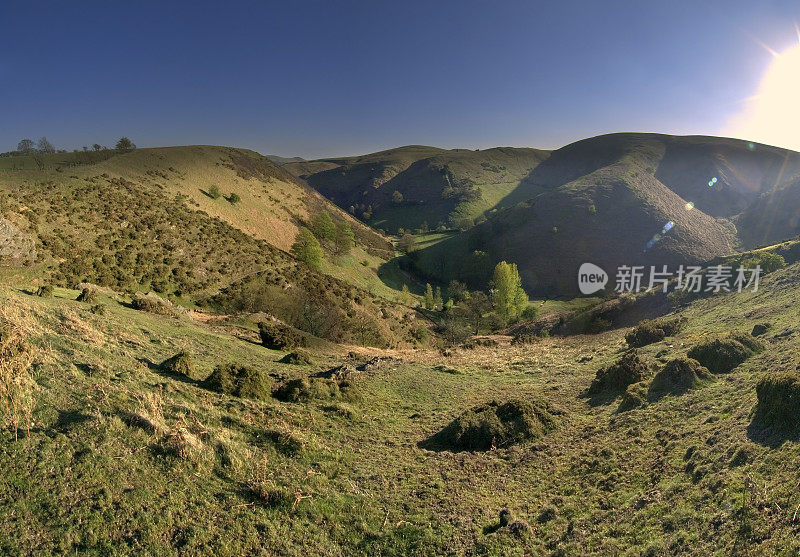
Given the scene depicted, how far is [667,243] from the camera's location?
298 ft

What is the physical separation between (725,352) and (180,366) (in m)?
25.3

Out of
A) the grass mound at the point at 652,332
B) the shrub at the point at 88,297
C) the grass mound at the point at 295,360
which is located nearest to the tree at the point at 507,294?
the grass mound at the point at 652,332

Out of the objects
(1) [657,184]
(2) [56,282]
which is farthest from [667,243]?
(2) [56,282]

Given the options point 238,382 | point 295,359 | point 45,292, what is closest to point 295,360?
point 295,359

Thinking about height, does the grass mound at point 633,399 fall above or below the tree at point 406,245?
below

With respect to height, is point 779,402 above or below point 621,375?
above

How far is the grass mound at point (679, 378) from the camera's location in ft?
52.9

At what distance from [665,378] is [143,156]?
306ft

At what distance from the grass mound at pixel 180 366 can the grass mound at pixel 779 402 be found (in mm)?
20633

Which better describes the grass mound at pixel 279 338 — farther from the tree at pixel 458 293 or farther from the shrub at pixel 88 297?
the tree at pixel 458 293

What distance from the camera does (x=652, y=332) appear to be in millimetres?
29297

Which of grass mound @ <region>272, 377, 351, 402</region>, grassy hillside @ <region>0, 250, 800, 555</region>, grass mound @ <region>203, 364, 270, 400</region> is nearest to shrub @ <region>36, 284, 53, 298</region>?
grassy hillside @ <region>0, 250, 800, 555</region>

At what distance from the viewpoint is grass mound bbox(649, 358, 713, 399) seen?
1612 cm

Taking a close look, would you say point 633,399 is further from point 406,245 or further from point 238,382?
point 406,245
